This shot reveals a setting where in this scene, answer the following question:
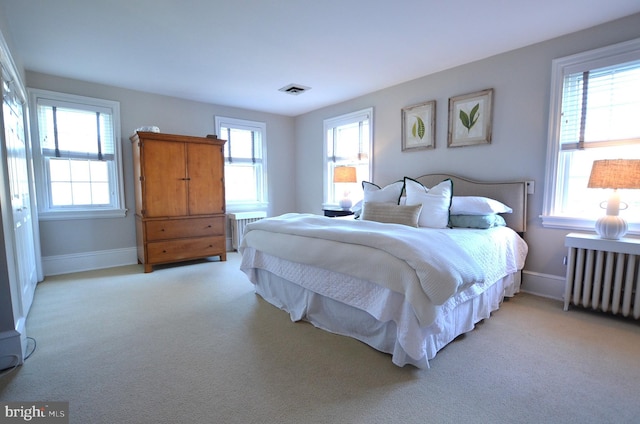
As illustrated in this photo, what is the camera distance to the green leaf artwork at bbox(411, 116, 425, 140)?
12.4 feet

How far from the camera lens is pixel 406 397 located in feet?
5.04

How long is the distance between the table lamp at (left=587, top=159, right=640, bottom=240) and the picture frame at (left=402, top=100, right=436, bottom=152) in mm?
1653

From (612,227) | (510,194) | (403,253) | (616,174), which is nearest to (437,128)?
(510,194)

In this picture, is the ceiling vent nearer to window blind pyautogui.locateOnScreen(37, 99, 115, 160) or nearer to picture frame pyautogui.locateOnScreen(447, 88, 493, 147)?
picture frame pyautogui.locateOnScreen(447, 88, 493, 147)

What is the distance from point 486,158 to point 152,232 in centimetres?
417

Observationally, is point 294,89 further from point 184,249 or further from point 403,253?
point 403,253

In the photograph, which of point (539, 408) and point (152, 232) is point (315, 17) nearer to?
point (539, 408)

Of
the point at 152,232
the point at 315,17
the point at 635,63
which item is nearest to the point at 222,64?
the point at 315,17

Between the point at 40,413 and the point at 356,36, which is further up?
the point at 356,36

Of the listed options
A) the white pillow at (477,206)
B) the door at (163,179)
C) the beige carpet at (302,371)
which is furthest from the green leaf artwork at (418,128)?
the door at (163,179)

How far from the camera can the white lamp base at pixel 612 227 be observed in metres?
2.31

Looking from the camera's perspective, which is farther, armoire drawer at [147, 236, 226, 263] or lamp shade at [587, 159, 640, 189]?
armoire drawer at [147, 236, 226, 263]

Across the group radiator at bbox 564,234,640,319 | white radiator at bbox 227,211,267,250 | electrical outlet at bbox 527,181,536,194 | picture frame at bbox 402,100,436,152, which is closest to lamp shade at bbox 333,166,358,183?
picture frame at bbox 402,100,436,152

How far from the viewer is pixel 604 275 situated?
2412 mm
